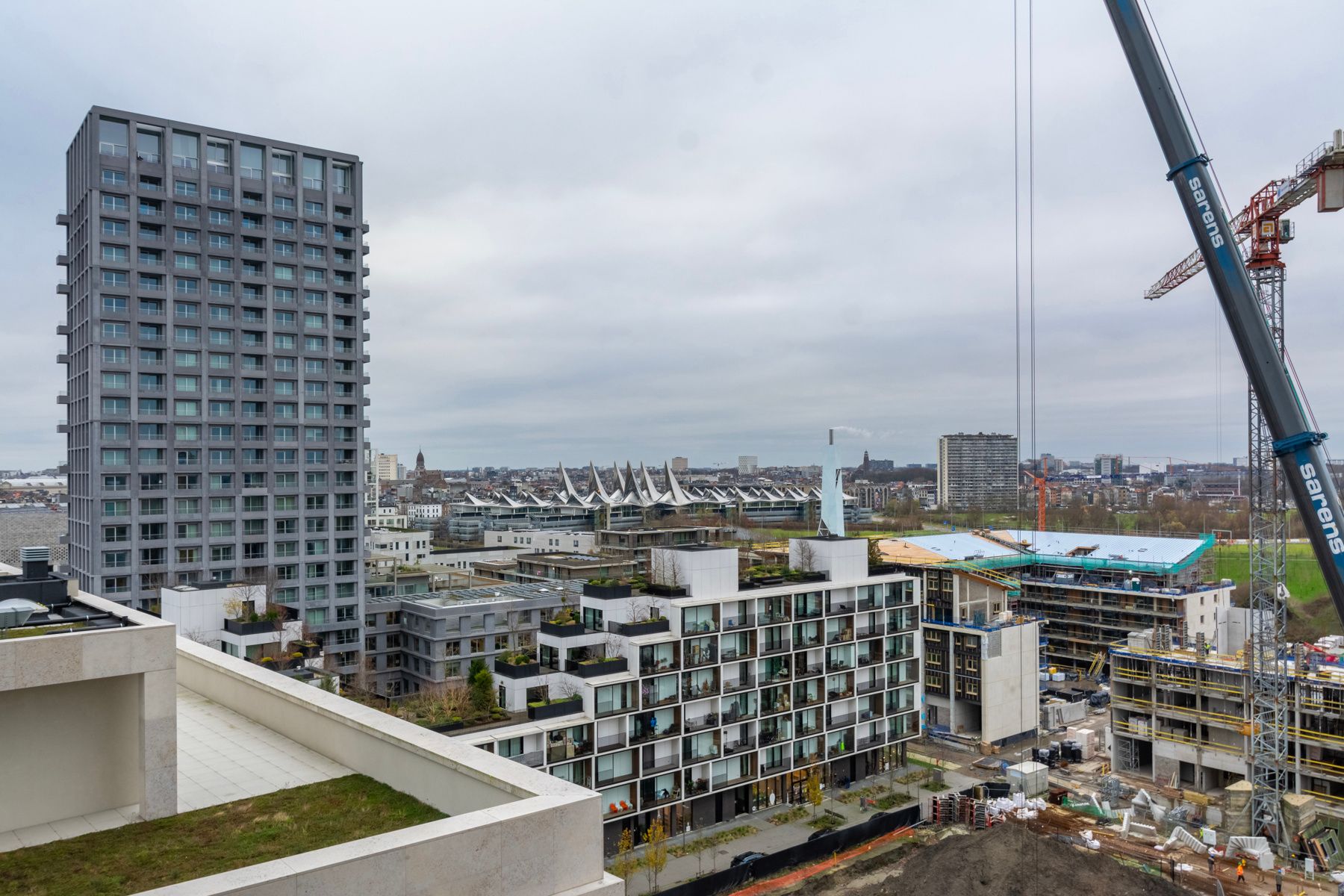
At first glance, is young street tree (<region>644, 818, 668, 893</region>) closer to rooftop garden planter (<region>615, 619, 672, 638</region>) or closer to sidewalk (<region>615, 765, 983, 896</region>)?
sidewalk (<region>615, 765, 983, 896</region>)

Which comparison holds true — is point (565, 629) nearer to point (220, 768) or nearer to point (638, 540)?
point (220, 768)

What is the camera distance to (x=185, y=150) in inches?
2063

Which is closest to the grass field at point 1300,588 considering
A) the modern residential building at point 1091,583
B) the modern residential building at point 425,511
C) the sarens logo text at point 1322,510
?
the modern residential building at point 1091,583

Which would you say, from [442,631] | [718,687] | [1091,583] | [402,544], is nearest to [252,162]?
[442,631]

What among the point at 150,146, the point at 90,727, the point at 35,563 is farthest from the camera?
the point at 150,146

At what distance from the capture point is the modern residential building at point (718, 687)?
3500cm

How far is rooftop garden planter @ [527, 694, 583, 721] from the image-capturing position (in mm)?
33500

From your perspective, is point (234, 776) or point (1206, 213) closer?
point (234, 776)

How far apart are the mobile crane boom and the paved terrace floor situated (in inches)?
691

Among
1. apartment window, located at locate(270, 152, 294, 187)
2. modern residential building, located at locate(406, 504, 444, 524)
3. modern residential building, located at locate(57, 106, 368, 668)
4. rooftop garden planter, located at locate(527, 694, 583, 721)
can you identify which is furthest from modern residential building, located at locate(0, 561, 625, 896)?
modern residential building, located at locate(406, 504, 444, 524)

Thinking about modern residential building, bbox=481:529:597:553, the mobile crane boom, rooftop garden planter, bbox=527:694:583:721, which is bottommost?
rooftop garden planter, bbox=527:694:583:721

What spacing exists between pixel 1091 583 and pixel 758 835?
4406 cm

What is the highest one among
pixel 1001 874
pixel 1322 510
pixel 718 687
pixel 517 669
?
pixel 1322 510

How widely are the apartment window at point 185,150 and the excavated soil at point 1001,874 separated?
51.2 metres
